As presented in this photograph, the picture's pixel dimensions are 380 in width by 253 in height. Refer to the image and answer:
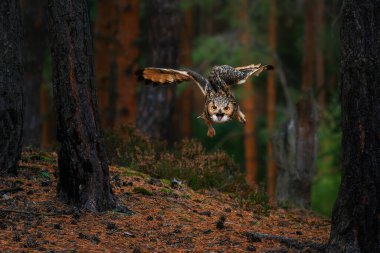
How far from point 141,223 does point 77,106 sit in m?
1.64

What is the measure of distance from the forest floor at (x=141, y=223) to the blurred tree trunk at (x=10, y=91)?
36cm

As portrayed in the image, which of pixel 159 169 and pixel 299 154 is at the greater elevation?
pixel 299 154

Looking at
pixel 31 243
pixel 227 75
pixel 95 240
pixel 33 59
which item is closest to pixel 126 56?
pixel 33 59

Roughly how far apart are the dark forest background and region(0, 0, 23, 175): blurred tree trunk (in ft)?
8.88

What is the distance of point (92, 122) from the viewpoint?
29.0 ft

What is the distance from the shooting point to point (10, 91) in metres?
9.78

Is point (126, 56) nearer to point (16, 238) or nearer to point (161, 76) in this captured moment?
point (161, 76)

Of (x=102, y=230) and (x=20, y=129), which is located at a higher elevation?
(x=20, y=129)

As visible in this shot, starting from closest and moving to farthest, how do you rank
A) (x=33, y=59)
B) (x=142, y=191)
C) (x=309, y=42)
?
(x=142, y=191)
(x=33, y=59)
(x=309, y=42)

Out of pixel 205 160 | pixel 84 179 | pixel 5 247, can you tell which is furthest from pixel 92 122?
pixel 205 160

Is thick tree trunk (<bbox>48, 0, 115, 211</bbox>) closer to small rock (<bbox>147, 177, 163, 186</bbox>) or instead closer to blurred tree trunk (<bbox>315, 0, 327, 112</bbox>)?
small rock (<bbox>147, 177, 163, 186</bbox>)

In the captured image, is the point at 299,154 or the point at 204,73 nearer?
the point at 299,154

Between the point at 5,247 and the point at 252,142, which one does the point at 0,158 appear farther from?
the point at 252,142

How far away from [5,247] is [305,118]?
8639 mm
